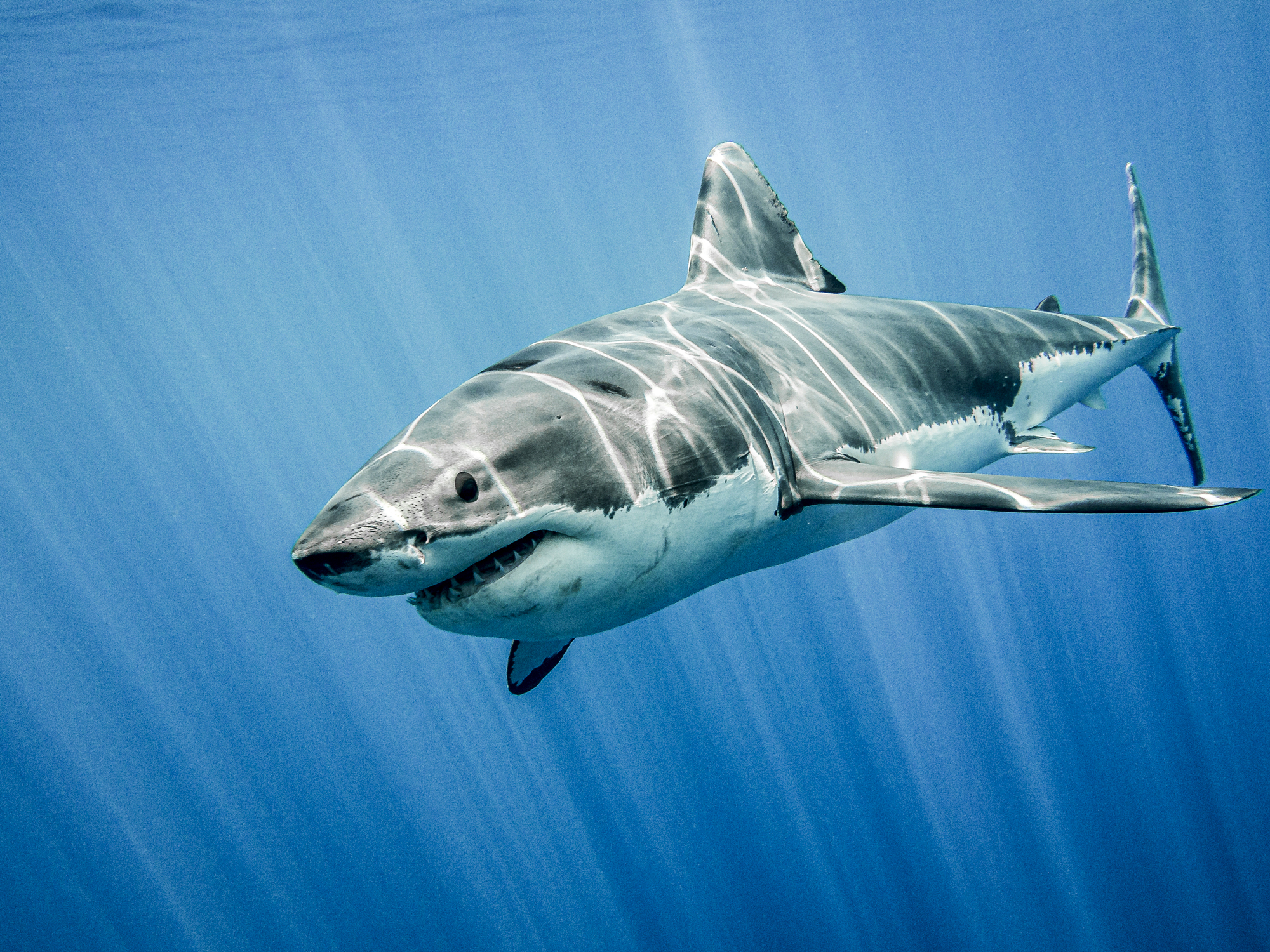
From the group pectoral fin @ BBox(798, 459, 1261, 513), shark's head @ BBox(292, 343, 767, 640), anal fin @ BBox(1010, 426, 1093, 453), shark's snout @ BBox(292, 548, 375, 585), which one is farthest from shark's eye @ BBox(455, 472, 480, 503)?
anal fin @ BBox(1010, 426, 1093, 453)

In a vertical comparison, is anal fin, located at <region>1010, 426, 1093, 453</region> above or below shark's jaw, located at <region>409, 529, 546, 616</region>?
below

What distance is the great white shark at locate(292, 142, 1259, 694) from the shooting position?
165 cm

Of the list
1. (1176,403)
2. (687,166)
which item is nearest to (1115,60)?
(687,166)

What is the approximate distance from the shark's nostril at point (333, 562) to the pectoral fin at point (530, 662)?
5.91 ft

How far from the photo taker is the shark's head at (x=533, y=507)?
59.1 inches

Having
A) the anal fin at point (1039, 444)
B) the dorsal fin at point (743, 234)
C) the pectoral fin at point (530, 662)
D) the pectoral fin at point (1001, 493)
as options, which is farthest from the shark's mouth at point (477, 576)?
the anal fin at point (1039, 444)

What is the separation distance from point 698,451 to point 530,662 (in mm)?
1564

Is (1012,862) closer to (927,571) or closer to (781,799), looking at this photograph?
(781,799)

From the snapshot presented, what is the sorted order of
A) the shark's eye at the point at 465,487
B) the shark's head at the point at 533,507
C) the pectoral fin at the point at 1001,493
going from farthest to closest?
the pectoral fin at the point at 1001,493 < the shark's eye at the point at 465,487 < the shark's head at the point at 533,507

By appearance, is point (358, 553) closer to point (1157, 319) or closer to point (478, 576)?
point (478, 576)

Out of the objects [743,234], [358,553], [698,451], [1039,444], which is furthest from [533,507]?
[1039,444]

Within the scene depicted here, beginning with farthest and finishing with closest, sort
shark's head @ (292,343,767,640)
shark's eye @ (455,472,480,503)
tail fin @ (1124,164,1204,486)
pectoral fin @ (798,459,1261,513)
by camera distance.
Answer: tail fin @ (1124,164,1204,486) → pectoral fin @ (798,459,1261,513) → shark's eye @ (455,472,480,503) → shark's head @ (292,343,767,640)

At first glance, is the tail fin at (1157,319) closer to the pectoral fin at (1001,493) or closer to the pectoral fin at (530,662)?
the pectoral fin at (1001,493)

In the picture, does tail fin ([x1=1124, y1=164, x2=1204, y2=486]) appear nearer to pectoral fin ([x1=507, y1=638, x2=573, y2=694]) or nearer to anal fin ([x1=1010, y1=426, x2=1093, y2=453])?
anal fin ([x1=1010, y1=426, x2=1093, y2=453])
